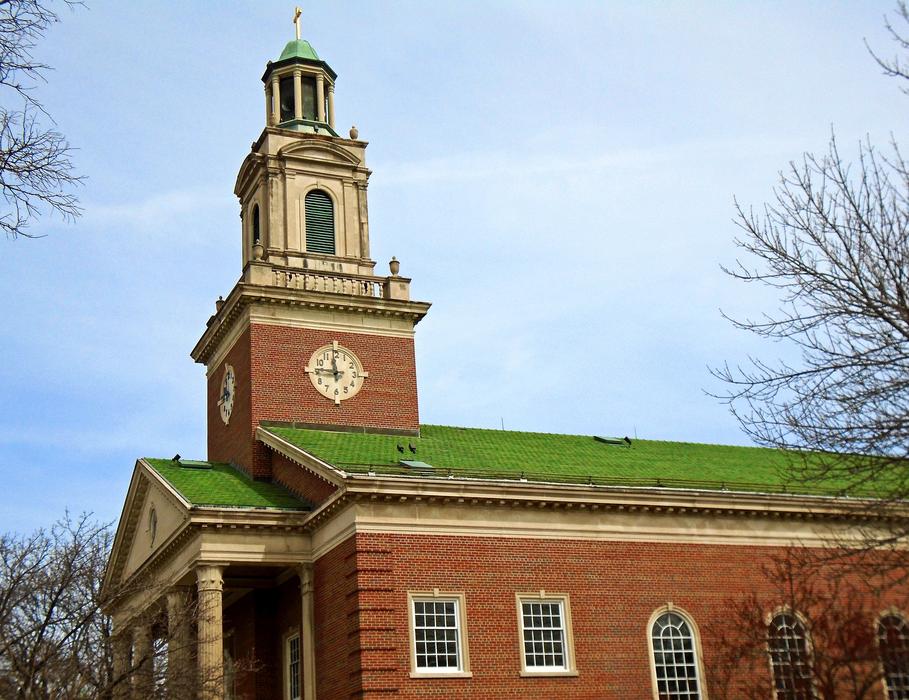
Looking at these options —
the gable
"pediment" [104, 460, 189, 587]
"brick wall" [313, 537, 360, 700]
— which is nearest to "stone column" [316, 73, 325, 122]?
"pediment" [104, 460, 189, 587]

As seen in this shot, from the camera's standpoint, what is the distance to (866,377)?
51.6 ft

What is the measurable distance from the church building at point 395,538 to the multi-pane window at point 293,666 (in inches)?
2.3

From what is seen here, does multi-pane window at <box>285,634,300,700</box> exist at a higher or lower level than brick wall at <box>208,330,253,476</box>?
lower

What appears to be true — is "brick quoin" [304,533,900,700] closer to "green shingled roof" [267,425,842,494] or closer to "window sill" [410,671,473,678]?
"window sill" [410,671,473,678]

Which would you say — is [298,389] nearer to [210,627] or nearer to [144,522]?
[144,522]

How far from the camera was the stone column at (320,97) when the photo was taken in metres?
41.4

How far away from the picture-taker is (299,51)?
41.4 metres

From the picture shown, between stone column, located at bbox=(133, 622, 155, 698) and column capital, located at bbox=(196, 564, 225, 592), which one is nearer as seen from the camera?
stone column, located at bbox=(133, 622, 155, 698)

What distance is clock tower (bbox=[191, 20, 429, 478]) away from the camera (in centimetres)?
3556

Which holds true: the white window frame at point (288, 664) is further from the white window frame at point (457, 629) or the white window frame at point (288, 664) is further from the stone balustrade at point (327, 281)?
the stone balustrade at point (327, 281)

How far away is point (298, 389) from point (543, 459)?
25.5 feet

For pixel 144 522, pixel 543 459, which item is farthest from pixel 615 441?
pixel 144 522

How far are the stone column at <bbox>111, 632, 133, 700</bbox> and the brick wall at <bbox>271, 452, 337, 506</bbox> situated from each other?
560 centimetres

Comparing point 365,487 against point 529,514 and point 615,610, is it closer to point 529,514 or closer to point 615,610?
point 529,514
